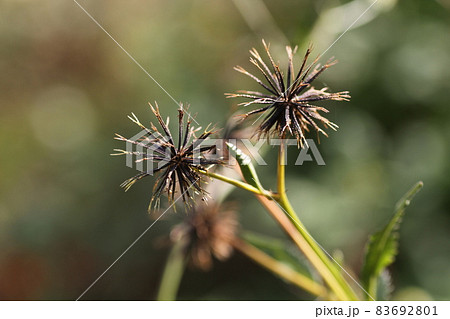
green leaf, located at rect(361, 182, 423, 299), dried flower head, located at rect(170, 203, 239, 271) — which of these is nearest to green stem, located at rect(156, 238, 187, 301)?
dried flower head, located at rect(170, 203, 239, 271)

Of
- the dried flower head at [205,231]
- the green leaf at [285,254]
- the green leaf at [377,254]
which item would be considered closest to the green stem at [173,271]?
the dried flower head at [205,231]

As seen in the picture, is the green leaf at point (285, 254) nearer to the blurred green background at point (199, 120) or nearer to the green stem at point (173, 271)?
the green stem at point (173, 271)

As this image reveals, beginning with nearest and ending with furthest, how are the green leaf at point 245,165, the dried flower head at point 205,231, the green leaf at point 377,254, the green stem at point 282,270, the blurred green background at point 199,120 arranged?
the green leaf at point 245,165 → the green leaf at point 377,254 → the green stem at point 282,270 → the dried flower head at point 205,231 → the blurred green background at point 199,120

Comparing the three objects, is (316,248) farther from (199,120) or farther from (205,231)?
(199,120)

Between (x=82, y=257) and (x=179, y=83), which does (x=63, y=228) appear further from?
(x=179, y=83)

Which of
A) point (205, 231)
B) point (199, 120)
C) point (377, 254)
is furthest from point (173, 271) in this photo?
point (199, 120)

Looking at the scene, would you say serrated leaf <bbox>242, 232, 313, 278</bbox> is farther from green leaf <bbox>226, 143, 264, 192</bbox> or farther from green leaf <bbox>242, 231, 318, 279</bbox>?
green leaf <bbox>226, 143, 264, 192</bbox>
